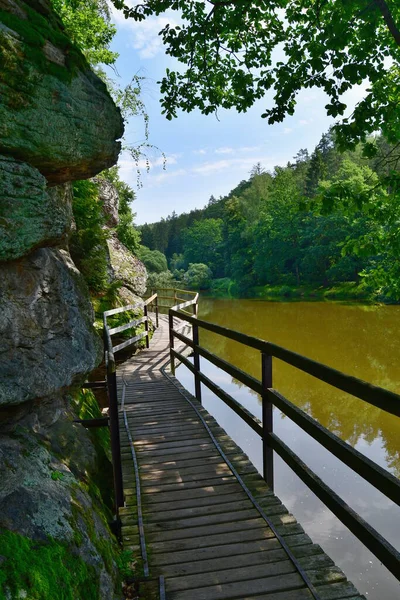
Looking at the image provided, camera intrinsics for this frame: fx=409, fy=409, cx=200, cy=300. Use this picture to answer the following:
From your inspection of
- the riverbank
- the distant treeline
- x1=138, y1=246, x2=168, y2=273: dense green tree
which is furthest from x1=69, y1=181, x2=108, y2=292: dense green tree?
x1=138, y1=246, x2=168, y2=273: dense green tree

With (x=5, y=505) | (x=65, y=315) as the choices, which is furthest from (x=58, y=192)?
(x=5, y=505)

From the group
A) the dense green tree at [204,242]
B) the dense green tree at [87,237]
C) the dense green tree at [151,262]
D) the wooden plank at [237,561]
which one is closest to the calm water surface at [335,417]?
the wooden plank at [237,561]

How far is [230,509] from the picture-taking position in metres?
3.41

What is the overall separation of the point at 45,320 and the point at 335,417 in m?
9.49

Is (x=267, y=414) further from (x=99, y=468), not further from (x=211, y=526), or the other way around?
(x=99, y=468)

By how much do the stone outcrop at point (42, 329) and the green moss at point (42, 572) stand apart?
3.16 feet

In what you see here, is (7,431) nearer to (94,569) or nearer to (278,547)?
(94,569)

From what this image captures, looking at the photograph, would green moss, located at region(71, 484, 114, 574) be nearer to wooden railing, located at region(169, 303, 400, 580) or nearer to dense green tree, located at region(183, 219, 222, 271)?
wooden railing, located at region(169, 303, 400, 580)

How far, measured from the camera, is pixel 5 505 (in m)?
1.98

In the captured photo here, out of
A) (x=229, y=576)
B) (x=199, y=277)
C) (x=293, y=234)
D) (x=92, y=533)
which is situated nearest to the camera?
(x=92, y=533)

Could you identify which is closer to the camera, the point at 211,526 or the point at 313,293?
the point at 211,526

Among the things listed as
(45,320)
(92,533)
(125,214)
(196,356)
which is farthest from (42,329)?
(125,214)

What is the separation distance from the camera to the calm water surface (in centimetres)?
629

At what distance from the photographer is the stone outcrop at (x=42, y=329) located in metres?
2.82
